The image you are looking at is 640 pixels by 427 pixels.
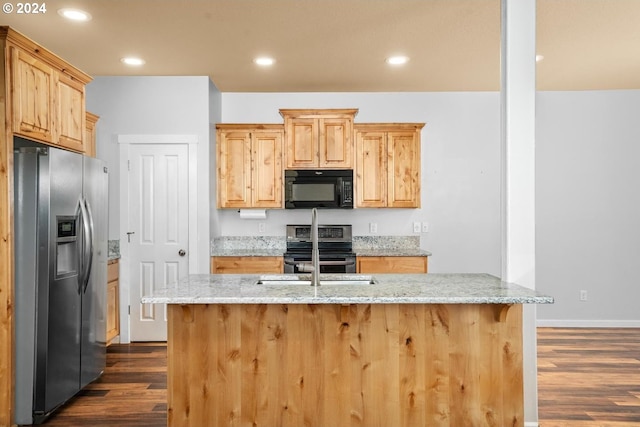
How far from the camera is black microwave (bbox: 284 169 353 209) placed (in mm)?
5027

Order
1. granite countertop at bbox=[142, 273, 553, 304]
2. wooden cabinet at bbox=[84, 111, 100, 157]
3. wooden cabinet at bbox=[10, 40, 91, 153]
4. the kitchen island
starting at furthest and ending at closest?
wooden cabinet at bbox=[84, 111, 100, 157] → wooden cabinet at bbox=[10, 40, 91, 153] → the kitchen island → granite countertop at bbox=[142, 273, 553, 304]

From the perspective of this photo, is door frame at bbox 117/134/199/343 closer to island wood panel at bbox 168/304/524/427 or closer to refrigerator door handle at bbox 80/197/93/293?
refrigerator door handle at bbox 80/197/93/293

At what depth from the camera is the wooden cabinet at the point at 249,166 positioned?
16.6 feet

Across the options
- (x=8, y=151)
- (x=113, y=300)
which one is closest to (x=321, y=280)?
(x=8, y=151)

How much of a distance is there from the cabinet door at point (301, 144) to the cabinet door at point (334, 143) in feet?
0.23

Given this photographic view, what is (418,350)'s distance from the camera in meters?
2.46

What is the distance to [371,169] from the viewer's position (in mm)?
5082

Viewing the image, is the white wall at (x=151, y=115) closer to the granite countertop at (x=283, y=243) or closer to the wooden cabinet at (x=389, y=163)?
the granite countertop at (x=283, y=243)

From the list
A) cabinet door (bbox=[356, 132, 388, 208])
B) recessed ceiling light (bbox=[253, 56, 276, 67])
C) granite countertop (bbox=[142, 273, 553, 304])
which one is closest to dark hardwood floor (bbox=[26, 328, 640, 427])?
granite countertop (bbox=[142, 273, 553, 304])

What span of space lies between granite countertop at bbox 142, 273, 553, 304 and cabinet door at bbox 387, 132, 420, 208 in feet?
7.77

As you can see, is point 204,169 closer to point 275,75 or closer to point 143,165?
point 143,165

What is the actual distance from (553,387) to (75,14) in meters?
4.28

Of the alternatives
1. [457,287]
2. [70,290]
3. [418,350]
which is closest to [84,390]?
[70,290]

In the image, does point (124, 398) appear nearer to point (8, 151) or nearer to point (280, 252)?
point (8, 151)
